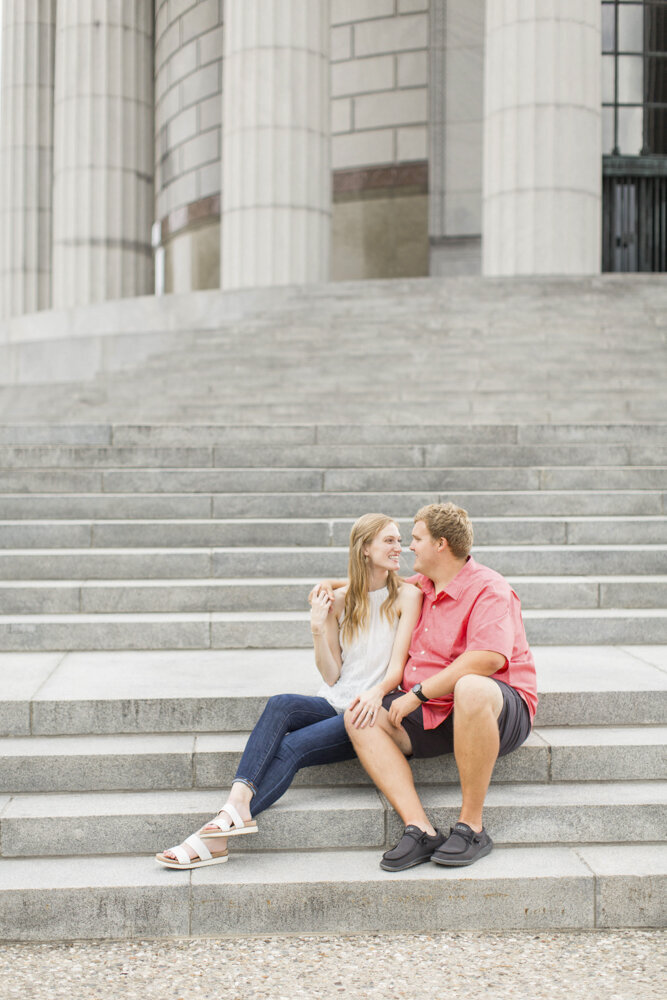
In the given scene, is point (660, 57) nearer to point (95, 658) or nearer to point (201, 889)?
point (95, 658)

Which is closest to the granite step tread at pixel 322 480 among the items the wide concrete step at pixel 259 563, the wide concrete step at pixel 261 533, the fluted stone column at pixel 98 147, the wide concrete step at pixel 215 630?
the wide concrete step at pixel 261 533

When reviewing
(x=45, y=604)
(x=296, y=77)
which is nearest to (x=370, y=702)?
(x=45, y=604)

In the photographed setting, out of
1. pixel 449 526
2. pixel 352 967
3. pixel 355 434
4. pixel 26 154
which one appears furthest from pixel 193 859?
pixel 26 154

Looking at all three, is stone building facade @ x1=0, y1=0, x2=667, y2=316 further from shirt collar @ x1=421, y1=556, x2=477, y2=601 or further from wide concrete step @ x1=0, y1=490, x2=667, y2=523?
shirt collar @ x1=421, y1=556, x2=477, y2=601

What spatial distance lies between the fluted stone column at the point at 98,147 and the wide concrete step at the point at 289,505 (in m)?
14.5

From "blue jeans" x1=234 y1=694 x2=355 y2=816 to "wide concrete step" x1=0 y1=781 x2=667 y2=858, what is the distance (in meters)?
0.14

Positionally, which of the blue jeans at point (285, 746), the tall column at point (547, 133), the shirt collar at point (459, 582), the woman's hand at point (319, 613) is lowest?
the blue jeans at point (285, 746)

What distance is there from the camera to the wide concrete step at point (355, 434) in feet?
26.5

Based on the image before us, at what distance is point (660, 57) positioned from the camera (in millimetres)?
20266

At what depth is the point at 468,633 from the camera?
3.95 meters

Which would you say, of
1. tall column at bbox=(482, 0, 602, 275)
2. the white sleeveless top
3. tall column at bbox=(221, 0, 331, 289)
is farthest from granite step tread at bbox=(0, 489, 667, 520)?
tall column at bbox=(221, 0, 331, 289)

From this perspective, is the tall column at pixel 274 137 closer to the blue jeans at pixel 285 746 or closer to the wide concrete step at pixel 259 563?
the wide concrete step at pixel 259 563

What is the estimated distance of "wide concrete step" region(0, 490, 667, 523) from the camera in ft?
23.1

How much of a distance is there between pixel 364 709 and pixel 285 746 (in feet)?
1.14
